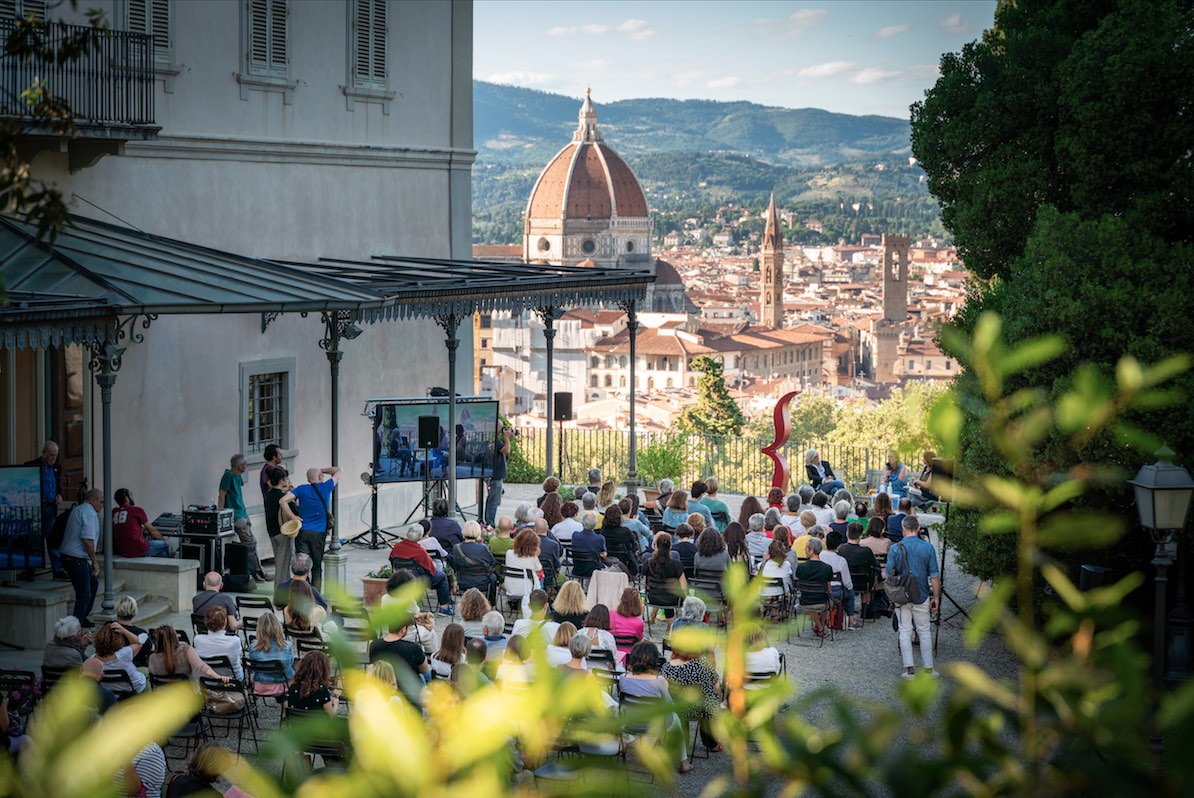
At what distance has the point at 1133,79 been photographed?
11977 millimetres

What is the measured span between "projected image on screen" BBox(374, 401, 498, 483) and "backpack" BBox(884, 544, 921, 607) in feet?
20.3

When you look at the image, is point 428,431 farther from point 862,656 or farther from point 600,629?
point 600,629

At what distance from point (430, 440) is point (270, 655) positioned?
7072mm

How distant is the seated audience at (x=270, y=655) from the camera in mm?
9977

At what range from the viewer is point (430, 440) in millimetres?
16984

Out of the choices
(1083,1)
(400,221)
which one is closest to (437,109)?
(400,221)

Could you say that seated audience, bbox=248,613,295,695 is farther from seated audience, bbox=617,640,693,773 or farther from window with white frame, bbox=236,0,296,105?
window with white frame, bbox=236,0,296,105

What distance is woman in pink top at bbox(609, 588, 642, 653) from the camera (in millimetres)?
10883

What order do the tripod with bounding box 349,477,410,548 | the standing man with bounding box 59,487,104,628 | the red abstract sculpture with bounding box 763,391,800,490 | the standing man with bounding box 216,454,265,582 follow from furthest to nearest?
1. the red abstract sculpture with bounding box 763,391,800,490
2. the tripod with bounding box 349,477,410,548
3. the standing man with bounding box 216,454,265,582
4. the standing man with bounding box 59,487,104,628

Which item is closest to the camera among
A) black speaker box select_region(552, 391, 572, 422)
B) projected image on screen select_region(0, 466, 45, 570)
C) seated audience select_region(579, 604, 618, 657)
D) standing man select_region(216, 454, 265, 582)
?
seated audience select_region(579, 604, 618, 657)

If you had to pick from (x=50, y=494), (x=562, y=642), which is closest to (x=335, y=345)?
(x=50, y=494)

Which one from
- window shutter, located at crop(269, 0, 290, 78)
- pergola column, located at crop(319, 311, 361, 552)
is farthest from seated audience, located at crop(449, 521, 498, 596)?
window shutter, located at crop(269, 0, 290, 78)

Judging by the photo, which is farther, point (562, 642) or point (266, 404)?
point (266, 404)

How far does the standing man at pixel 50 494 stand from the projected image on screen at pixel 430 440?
4253 millimetres
